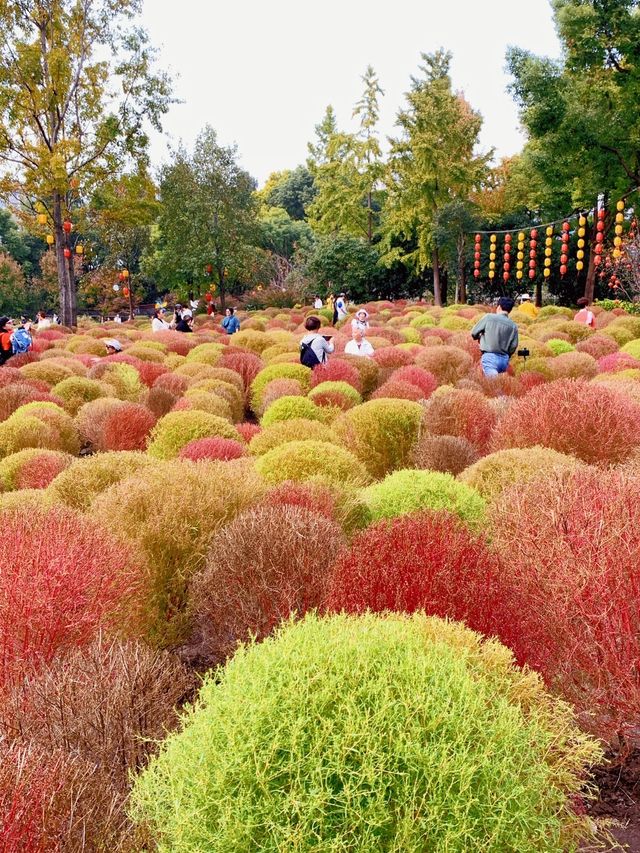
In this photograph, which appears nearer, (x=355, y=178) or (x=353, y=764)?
(x=353, y=764)

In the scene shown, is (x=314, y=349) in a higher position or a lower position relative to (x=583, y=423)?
higher

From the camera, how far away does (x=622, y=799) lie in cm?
323

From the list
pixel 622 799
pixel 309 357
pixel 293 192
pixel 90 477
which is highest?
pixel 293 192

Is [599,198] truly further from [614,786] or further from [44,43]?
[614,786]

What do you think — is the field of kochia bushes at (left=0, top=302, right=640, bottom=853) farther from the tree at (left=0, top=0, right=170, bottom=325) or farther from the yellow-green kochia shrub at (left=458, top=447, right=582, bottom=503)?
the tree at (left=0, top=0, right=170, bottom=325)

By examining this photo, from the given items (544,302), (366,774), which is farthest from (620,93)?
(366,774)

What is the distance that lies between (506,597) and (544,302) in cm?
3941

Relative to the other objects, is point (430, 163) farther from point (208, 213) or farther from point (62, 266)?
point (62, 266)

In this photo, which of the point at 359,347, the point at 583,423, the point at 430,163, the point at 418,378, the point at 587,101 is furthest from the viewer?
the point at 430,163

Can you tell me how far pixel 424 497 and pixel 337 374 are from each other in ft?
20.9

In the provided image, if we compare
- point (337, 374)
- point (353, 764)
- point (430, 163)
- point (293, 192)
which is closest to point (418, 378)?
point (337, 374)

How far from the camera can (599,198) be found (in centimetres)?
2584

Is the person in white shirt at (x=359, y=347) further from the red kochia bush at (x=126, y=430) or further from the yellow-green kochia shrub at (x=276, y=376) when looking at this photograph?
the red kochia bush at (x=126, y=430)

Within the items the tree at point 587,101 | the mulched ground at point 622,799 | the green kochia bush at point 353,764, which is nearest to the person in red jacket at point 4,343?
the green kochia bush at point 353,764
